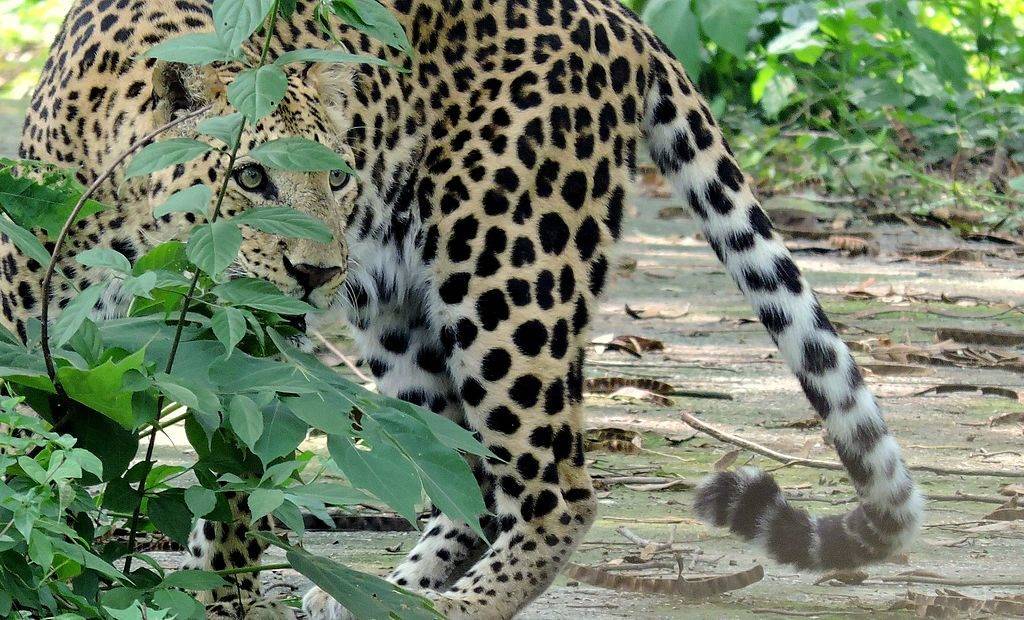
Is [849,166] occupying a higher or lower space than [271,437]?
lower

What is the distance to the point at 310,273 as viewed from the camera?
394 cm

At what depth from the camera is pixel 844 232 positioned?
31.1ft

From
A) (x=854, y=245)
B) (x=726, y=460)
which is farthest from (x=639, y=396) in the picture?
(x=854, y=245)

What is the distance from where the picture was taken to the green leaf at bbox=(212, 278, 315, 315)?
109 inches

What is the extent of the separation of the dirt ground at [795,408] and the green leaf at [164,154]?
1777 millimetres

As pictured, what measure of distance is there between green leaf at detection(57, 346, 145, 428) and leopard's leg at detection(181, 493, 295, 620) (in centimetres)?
107

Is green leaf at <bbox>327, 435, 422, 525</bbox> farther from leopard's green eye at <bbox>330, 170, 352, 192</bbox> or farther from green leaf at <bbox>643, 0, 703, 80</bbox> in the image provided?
green leaf at <bbox>643, 0, 703, 80</bbox>

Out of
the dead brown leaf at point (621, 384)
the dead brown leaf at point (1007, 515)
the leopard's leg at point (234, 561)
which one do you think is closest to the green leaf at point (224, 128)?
the leopard's leg at point (234, 561)

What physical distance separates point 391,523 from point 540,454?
78 centimetres

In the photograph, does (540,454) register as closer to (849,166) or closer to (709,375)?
(709,375)

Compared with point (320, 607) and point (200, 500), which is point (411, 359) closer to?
point (320, 607)

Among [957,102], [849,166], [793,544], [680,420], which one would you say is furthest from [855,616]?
[957,102]

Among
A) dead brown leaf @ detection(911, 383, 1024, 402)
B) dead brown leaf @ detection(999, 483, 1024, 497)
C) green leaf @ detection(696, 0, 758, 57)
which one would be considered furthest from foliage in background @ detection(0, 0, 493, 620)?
green leaf @ detection(696, 0, 758, 57)

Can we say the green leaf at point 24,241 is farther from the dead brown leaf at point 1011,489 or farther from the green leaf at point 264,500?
the dead brown leaf at point 1011,489
